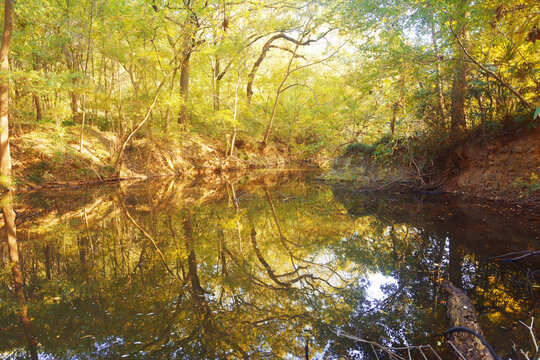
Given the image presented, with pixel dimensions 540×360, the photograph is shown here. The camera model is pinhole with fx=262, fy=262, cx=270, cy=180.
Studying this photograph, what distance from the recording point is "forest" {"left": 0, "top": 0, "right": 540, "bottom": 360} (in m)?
Result: 2.46

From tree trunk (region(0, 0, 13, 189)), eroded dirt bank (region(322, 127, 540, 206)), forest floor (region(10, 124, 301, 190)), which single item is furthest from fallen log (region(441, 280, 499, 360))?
forest floor (region(10, 124, 301, 190))

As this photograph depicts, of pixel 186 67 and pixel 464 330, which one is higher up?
pixel 186 67

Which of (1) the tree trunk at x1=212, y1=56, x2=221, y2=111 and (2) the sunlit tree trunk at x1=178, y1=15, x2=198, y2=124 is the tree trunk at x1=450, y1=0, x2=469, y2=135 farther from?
(1) the tree trunk at x1=212, y1=56, x2=221, y2=111

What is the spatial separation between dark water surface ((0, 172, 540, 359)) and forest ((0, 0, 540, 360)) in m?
0.03

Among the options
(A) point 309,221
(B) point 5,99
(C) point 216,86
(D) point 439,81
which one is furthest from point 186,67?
(A) point 309,221

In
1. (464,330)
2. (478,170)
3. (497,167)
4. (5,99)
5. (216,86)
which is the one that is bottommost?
(464,330)

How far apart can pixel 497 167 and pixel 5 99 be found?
16570 mm

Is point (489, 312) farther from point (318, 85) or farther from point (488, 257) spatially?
point (318, 85)

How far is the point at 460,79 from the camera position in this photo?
8.37 m

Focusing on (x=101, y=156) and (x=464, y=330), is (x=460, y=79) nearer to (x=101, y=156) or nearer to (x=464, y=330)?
(x=464, y=330)

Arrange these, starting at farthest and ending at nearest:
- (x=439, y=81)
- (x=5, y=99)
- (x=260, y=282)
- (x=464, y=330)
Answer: (x=5, y=99), (x=439, y=81), (x=260, y=282), (x=464, y=330)

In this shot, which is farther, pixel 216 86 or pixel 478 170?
pixel 216 86

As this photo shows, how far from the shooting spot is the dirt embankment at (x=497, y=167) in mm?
7098

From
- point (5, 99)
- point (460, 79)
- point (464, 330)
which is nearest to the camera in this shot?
point (464, 330)
